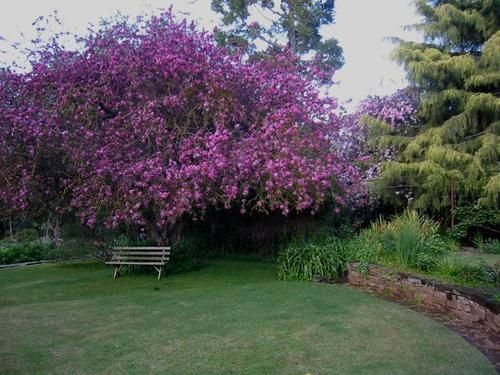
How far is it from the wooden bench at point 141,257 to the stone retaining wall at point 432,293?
356cm

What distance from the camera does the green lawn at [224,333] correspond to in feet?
13.4

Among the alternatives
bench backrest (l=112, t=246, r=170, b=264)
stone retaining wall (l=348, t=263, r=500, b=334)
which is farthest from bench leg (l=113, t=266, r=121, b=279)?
stone retaining wall (l=348, t=263, r=500, b=334)

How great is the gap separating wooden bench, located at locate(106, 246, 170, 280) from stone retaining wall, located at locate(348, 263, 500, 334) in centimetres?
356

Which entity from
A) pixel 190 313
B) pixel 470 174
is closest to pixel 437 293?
pixel 190 313

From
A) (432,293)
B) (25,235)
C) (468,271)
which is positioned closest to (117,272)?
(432,293)

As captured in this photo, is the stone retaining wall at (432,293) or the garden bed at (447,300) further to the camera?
the stone retaining wall at (432,293)

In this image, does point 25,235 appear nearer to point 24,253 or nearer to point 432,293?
point 24,253

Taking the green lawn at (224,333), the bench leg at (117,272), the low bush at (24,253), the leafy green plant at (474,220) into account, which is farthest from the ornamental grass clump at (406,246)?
the low bush at (24,253)

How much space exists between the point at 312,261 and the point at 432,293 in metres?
2.74

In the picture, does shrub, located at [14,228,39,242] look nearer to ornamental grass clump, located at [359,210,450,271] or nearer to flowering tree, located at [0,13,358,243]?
flowering tree, located at [0,13,358,243]

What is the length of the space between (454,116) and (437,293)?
7162 millimetres

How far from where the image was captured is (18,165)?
26.9ft

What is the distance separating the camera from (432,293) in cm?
623

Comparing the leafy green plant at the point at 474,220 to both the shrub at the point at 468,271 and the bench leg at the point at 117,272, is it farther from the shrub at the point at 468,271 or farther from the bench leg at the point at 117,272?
the bench leg at the point at 117,272
